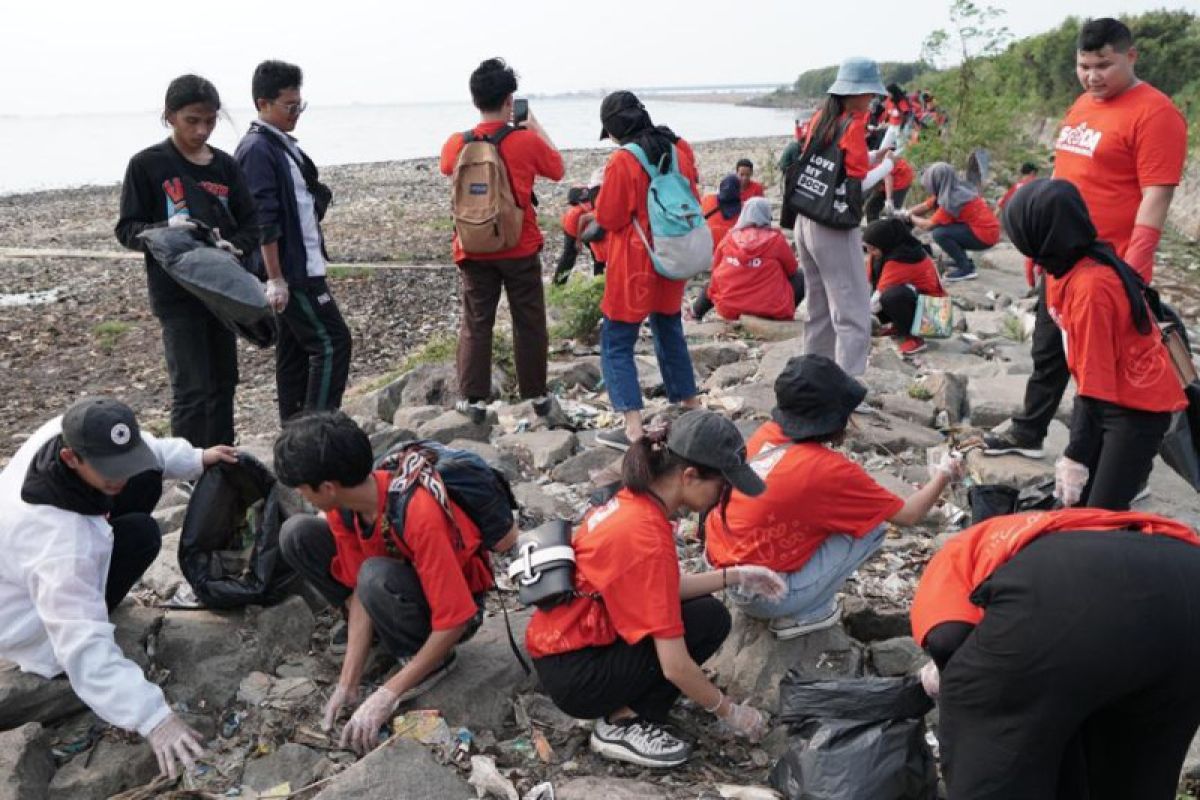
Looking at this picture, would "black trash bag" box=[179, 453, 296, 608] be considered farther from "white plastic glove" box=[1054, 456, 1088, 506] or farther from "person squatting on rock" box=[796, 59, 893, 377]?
"person squatting on rock" box=[796, 59, 893, 377]

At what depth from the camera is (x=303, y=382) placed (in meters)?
5.20

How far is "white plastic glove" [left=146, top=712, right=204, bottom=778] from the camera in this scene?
2842 millimetres

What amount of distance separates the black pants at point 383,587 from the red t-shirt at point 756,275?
5313mm

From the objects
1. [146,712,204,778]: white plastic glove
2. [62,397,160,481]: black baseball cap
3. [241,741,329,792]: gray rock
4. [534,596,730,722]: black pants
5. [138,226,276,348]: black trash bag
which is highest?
[138,226,276,348]: black trash bag

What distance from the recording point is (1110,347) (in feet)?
11.3

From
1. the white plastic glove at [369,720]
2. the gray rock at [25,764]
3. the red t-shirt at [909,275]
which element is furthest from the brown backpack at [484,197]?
the red t-shirt at [909,275]

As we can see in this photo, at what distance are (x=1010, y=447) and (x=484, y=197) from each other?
2.94m

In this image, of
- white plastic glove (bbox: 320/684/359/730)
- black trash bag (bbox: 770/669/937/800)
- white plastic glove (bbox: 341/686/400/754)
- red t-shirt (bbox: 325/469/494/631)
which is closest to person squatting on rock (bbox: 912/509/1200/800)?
black trash bag (bbox: 770/669/937/800)

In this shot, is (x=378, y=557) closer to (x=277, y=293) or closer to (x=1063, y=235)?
(x=277, y=293)

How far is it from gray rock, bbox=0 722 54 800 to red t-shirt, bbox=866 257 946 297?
6.25 m

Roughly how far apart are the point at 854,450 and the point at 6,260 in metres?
13.9

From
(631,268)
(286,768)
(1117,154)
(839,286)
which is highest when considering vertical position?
(1117,154)

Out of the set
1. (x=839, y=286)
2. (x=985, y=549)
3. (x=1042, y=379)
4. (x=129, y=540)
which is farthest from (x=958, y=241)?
(x=129, y=540)

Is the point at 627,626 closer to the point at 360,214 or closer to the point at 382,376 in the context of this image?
the point at 382,376
